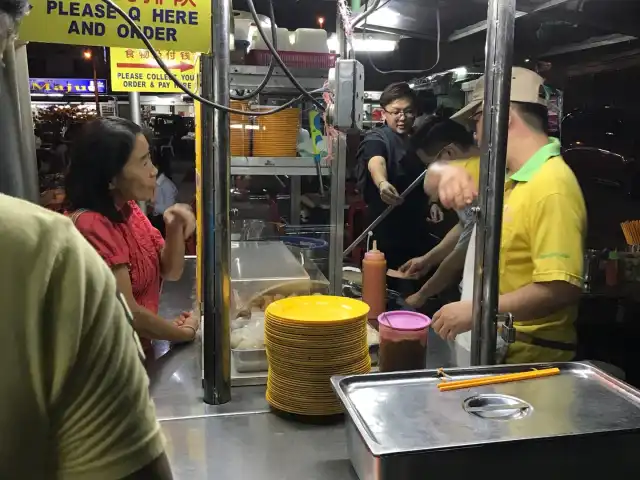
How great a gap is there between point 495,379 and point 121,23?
1.16 metres

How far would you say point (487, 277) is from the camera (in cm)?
147

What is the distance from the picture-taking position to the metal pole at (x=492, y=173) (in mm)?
1398

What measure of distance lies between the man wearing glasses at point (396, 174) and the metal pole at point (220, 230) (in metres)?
2.54

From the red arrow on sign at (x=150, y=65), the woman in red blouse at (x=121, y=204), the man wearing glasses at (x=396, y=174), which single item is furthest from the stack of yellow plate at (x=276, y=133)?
the red arrow on sign at (x=150, y=65)

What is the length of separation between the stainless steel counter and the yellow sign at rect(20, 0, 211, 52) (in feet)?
2.86

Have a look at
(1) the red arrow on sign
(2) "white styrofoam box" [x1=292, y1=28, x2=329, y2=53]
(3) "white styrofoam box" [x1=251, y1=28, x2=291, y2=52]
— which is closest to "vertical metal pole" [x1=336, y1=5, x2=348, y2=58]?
(2) "white styrofoam box" [x1=292, y1=28, x2=329, y2=53]

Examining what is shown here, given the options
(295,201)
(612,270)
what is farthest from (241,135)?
(612,270)

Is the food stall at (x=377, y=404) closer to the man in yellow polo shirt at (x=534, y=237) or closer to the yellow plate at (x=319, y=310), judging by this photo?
the yellow plate at (x=319, y=310)

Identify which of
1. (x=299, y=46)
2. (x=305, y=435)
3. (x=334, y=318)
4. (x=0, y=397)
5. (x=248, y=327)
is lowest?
(x=305, y=435)

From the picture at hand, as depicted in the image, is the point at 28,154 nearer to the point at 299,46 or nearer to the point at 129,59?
the point at 299,46

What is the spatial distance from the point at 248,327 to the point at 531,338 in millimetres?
846

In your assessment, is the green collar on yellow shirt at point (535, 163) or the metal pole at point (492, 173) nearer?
the metal pole at point (492, 173)

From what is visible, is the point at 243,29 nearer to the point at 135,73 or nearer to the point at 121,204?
the point at 121,204

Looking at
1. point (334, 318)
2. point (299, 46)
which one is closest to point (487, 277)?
point (334, 318)
